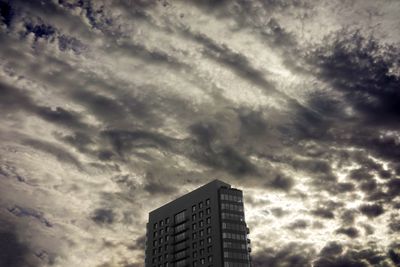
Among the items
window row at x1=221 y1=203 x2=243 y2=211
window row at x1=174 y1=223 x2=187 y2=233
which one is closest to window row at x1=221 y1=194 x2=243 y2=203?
window row at x1=221 y1=203 x2=243 y2=211

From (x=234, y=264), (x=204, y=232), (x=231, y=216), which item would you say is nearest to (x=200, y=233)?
(x=204, y=232)

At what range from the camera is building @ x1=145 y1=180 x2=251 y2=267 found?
142m

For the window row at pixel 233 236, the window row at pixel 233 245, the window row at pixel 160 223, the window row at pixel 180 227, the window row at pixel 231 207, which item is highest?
the window row at pixel 160 223

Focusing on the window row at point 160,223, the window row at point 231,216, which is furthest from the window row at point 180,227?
the window row at point 231,216

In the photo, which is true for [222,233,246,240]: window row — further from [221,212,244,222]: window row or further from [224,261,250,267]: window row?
[224,261,250,267]: window row

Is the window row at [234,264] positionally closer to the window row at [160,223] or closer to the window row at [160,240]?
the window row at [160,240]

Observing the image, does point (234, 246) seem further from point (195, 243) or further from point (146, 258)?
point (146, 258)

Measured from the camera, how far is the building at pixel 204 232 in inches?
5591

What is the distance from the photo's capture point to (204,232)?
150125 mm

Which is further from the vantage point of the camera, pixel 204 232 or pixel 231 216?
pixel 204 232

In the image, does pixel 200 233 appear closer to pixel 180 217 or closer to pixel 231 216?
pixel 231 216

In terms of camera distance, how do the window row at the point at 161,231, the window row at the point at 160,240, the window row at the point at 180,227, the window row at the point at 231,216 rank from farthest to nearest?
the window row at the point at 161,231 < the window row at the point at 160,240 < the window row at the point at 180,227 < the window row at the point at 231,216

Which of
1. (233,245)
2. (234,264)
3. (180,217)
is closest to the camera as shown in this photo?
(234,264)

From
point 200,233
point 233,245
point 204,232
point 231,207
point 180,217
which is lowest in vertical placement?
point 233,245
